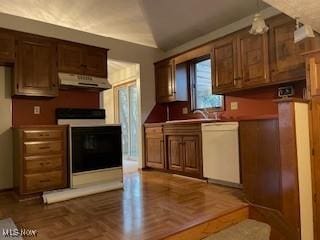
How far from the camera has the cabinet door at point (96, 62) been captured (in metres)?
3.99

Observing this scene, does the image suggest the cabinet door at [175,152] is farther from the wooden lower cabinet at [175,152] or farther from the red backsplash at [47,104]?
the red backsplash at [47,104]

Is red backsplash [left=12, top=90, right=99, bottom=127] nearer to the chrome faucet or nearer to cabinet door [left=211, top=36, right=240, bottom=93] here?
the chrome faucet

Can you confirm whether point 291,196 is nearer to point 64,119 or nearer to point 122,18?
point 64,119

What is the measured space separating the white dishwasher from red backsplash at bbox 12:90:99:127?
1.99 meters

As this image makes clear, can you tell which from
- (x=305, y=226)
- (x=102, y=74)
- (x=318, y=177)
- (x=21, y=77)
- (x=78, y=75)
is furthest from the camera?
(x=102, y=74)

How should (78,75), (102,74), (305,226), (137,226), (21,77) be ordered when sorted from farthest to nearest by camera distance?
(102,74) → (78,75) → (21,77) → (305,226) → (137,226)

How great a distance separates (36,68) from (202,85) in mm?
2845

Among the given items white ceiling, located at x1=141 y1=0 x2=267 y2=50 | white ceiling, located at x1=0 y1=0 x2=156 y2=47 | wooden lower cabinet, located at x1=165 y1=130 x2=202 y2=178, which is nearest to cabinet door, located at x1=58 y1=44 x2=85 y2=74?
white ceiling, located at x1=0 y1=0 x2=156 y2=47

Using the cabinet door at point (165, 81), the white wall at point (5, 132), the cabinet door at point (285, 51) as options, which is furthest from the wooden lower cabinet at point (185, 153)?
the white wall at point (5, 132)

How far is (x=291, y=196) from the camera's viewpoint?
221 centimetres

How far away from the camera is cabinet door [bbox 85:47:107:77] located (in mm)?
3989

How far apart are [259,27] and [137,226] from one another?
219 cm

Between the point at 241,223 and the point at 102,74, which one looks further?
the point at 102,74

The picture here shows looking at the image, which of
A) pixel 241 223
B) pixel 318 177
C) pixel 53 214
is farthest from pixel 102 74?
pixel 318 177
